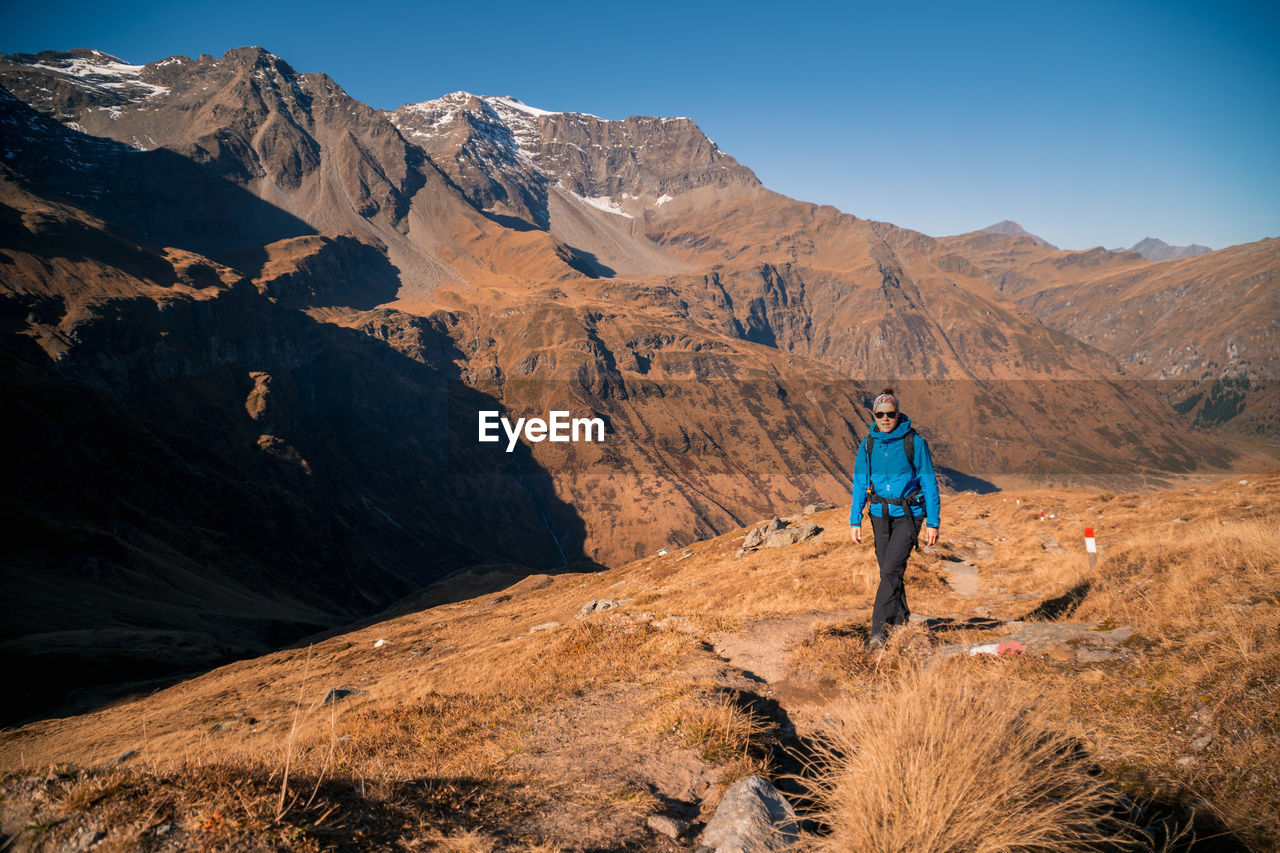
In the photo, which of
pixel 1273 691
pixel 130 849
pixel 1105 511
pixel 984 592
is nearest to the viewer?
pixel 130 849

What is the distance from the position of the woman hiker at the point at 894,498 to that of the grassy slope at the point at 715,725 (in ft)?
2.02

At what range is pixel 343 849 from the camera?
13.4 feet

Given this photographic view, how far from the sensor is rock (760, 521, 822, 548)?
2903 cm

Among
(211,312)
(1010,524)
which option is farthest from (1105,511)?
(211,312)

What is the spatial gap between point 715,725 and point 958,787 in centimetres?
304

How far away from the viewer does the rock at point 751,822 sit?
444 centimetres

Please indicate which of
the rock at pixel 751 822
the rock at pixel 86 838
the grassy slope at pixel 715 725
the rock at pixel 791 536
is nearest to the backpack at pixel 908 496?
the grassy slope at pixel 715 725

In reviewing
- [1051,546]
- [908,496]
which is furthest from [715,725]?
[1051,546]

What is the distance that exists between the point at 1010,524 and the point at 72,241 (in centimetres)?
21190

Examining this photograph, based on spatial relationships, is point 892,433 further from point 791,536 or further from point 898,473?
point 791,536

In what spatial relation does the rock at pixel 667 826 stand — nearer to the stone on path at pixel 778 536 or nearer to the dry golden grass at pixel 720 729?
the dry golden grass at pixel 720 729

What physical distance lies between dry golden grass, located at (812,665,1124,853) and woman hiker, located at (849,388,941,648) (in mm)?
4206

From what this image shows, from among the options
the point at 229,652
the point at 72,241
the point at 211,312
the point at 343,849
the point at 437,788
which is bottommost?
the point at 229,652

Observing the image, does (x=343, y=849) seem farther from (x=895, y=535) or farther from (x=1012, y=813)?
(x=895, y=535)
